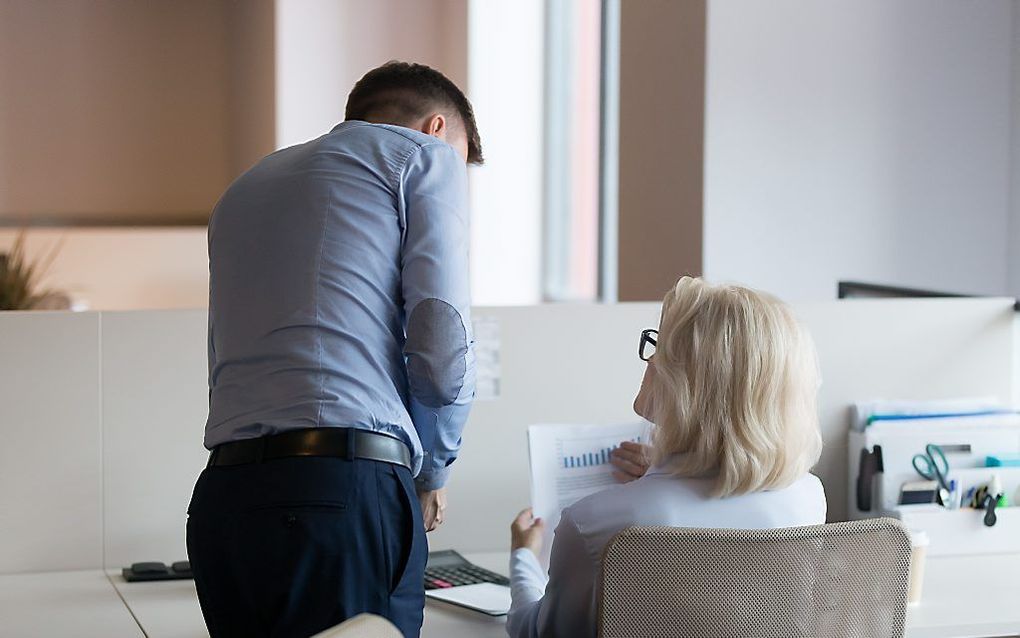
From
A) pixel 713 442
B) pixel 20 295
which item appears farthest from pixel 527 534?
pixel 20 295

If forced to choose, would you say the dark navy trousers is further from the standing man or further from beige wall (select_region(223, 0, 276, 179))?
beige wall (select_region(223, 0, 276, 179))

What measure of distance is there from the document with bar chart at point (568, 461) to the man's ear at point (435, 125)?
1.70ft

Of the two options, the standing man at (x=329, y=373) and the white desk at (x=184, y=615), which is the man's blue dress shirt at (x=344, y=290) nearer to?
the standing man at (x=329, y=373)

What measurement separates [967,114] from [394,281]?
2397 mm

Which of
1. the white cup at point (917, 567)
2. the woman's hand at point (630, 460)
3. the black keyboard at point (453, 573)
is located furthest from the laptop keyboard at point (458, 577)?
the white cup at point (917, 567)

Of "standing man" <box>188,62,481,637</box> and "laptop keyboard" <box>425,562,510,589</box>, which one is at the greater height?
"standing man" <box>188,62,481,637</box>

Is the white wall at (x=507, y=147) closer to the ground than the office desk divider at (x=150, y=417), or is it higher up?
higher up

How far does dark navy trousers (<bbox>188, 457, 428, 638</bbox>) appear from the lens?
156 cm

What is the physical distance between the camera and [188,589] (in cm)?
207

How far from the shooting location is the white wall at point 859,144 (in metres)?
3.46

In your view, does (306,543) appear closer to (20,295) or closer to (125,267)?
(20,295)

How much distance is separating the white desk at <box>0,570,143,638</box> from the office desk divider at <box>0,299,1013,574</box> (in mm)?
57

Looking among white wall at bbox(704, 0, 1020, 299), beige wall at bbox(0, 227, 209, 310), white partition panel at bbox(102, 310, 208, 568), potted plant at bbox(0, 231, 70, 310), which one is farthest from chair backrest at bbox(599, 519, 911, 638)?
beige wall at bbox(0, 227, 209, 310)

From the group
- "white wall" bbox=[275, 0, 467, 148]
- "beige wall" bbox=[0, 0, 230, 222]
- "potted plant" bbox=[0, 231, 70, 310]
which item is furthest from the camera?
"beige wall" bbox=[0, 0, 230, 222]
